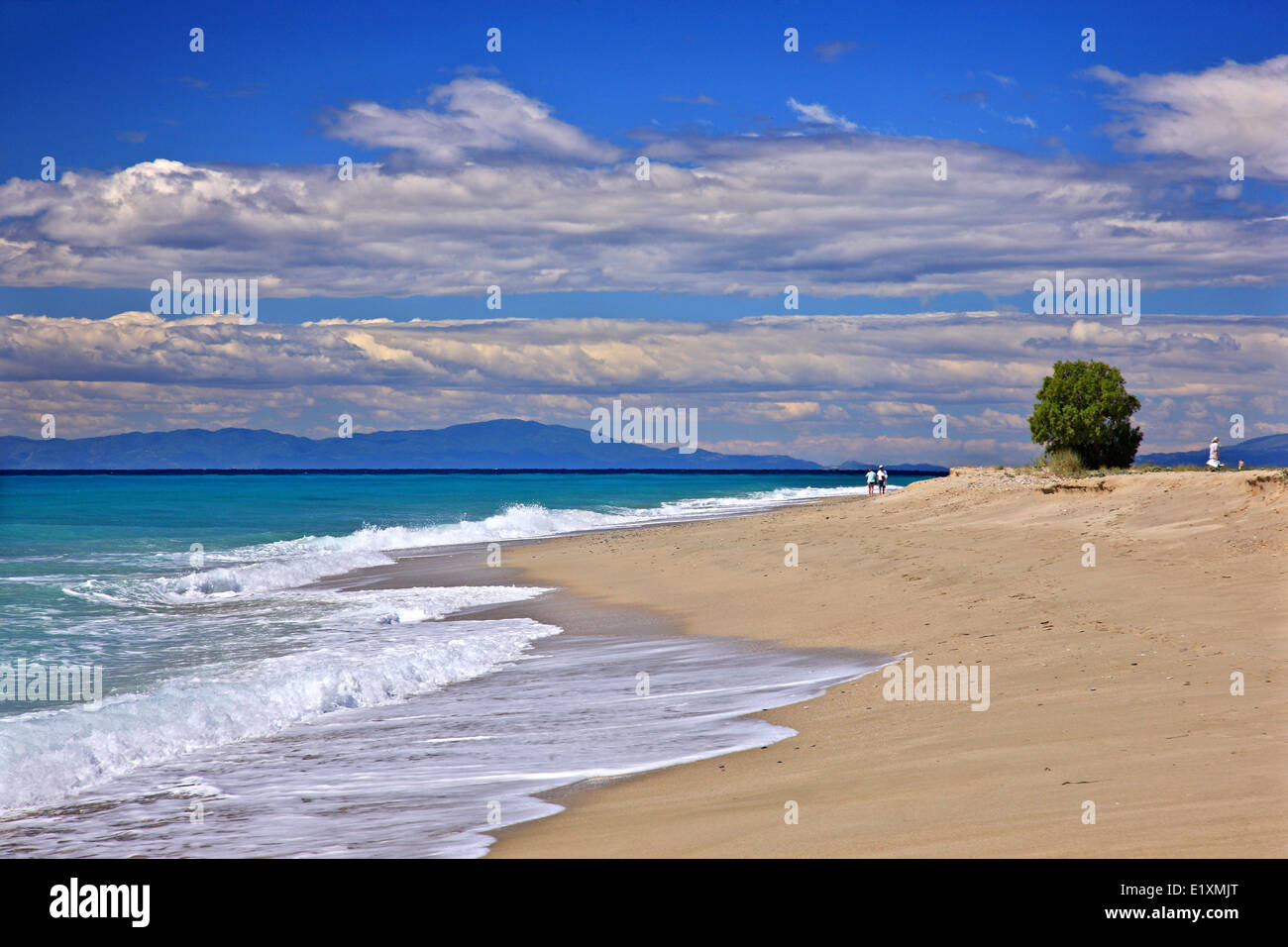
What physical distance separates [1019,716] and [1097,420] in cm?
3256

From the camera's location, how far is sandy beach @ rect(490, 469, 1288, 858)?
538cm

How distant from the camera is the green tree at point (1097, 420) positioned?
36.8 m

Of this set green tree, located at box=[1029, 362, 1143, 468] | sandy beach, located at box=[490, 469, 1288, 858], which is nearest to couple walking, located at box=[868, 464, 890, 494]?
green tree, located at box=[1029, 362, 1143, 468]

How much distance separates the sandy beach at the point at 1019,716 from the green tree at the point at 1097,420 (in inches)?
653

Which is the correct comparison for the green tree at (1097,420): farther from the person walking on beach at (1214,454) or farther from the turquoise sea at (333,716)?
the turquoise sea at (333,716)

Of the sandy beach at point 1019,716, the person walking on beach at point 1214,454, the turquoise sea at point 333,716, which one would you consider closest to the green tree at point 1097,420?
the person walking on beach at point 1214,454

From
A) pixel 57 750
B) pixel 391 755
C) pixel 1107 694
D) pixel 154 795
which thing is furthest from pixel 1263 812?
pixel 57 750

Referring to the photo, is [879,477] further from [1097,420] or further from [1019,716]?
[1019,716]

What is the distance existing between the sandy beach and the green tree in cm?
1658

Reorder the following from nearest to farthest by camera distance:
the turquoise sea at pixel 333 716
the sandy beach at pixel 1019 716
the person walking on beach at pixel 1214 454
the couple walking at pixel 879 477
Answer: the sandy beach at pixel 1019 716 → the turquoise sea at pixel 333 716 → the person walking on beach at pixel 1214 454 → the couple walking at pixel 879 477

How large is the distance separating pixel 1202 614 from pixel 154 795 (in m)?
11.3

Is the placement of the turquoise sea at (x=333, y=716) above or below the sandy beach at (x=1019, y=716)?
below

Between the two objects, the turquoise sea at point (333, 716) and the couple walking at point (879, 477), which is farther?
the couple walking at point (879, 477)
